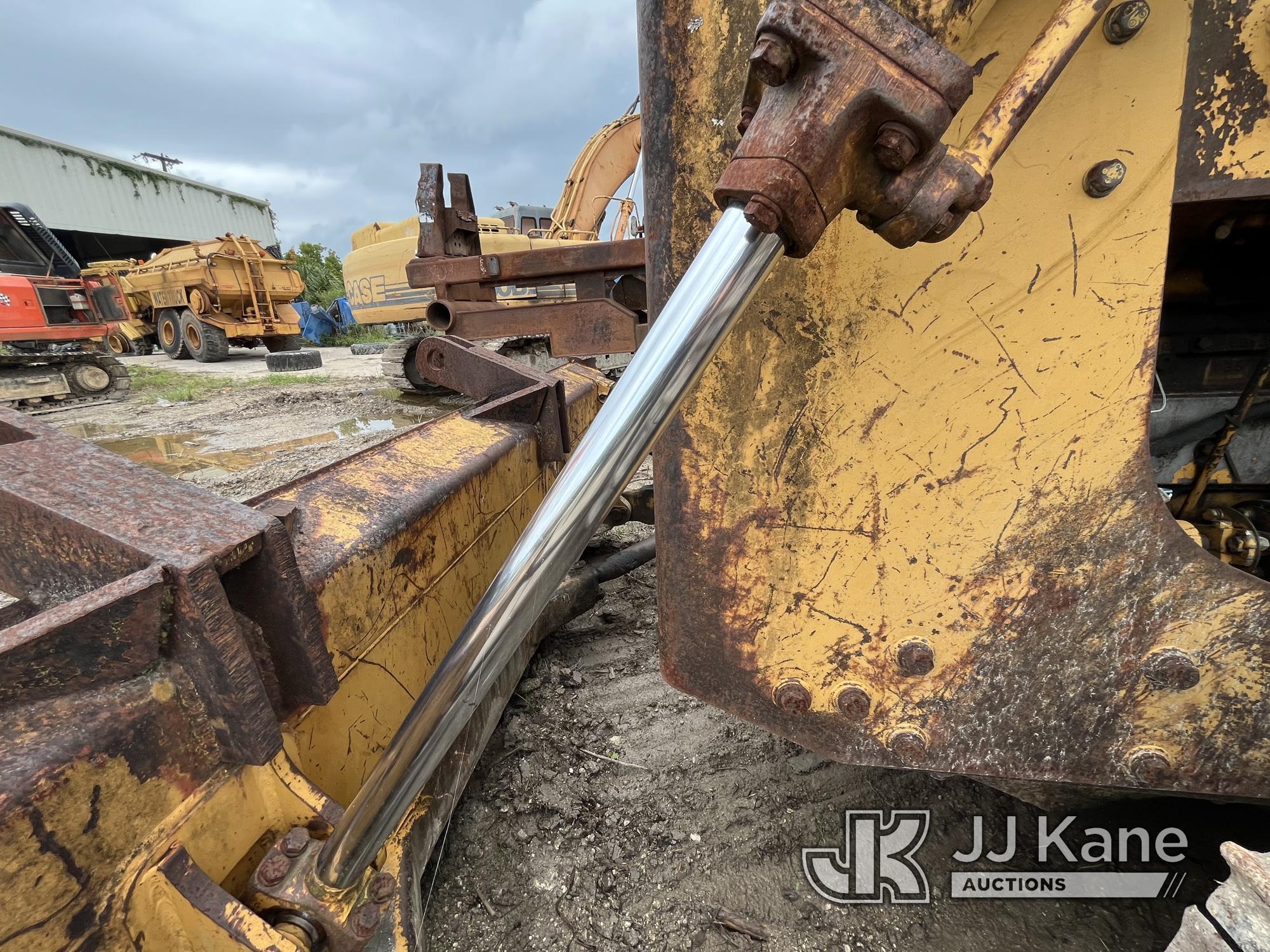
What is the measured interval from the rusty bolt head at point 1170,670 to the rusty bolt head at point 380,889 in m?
1.13

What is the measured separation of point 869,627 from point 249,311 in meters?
16.0

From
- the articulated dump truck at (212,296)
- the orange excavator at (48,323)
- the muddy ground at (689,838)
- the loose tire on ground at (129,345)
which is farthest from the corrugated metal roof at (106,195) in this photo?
the muddy ground at (689,838)

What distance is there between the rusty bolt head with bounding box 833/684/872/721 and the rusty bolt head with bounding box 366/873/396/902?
0.72 meters

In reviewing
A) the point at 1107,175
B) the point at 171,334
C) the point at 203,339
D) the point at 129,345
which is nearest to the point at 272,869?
the point at 1107,175

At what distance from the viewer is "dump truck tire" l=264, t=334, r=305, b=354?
14906 mm

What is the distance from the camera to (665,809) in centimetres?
153

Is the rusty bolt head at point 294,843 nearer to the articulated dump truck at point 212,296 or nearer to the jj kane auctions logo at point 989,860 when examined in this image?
the jj kane auctions logo at point 989,860

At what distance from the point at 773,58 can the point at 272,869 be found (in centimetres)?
109

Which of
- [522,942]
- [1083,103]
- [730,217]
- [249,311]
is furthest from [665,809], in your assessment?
[249,311]

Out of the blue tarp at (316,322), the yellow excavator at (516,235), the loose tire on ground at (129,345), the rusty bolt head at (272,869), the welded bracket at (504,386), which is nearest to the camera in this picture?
the rusty bolt head at (272,869)

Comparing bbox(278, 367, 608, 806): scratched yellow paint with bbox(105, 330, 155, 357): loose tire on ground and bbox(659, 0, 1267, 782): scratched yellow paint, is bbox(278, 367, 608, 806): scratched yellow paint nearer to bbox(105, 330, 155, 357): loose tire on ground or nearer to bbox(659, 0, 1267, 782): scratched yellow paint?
bbox(659, 0, 1267, 782): scratched yellow paint

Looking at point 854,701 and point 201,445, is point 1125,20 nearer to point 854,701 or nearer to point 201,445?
point 854,701

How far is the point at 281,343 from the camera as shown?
15.2m

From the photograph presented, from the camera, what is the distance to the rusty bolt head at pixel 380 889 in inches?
33.0
